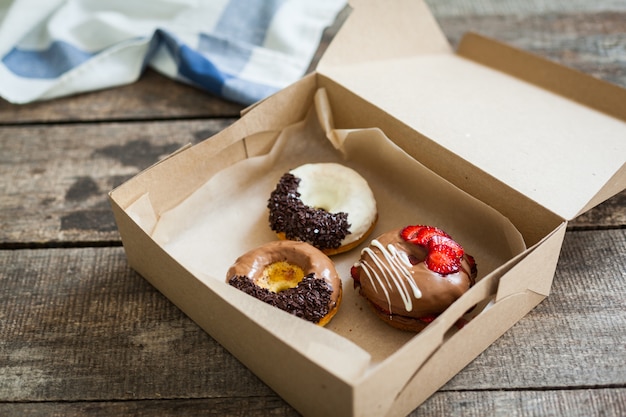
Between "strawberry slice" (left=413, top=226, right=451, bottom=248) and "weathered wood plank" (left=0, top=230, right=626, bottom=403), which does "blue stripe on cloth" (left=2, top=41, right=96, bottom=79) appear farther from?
"strawberry slice" (left=413, top=226, right=451, bottom=248)

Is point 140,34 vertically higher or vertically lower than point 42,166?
higher

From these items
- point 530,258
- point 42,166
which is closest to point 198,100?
point 42,166

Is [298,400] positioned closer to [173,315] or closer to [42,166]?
[173,315]

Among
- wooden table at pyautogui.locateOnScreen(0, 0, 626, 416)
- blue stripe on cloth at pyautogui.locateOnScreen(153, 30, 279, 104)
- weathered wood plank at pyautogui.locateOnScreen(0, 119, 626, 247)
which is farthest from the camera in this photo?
blue stripe on cloth at pyautogui.locateOnScreen(153, 30, 279, 104)

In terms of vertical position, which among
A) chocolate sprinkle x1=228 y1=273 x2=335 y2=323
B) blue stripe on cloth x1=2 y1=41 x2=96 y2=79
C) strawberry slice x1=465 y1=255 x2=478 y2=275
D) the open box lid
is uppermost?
the open box lid

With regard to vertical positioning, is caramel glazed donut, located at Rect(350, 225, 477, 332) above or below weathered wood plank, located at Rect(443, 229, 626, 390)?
above

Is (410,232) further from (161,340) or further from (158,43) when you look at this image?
(158,43)

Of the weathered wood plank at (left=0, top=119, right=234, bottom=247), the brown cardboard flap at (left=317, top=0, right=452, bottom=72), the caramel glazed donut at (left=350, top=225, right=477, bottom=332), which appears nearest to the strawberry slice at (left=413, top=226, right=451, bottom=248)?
the caramel glazed donut at (left=350, top=225, right=477, bottom=332)
